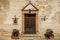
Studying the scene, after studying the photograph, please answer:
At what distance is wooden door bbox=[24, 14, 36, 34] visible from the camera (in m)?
16.1

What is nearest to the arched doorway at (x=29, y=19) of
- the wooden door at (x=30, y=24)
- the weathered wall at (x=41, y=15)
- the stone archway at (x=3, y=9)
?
the wooden door at (x=30, y=24)

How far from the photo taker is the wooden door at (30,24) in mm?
16125

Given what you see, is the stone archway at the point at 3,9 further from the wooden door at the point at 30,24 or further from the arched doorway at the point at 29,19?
the wooden door at the point at 30,24

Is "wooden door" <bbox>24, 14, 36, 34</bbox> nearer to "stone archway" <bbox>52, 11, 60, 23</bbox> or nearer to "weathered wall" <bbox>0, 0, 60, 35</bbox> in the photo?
"weathered wall" <bbox>0, 0, 60, 35</bbox>

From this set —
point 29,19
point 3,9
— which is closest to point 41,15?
point 29,19

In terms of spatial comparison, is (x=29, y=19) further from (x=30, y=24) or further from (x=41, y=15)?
(x=41, y=15)

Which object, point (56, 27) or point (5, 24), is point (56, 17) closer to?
point (56, 27)

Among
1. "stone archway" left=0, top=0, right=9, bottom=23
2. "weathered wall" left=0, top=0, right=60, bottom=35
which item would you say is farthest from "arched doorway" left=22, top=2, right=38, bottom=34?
"stone archway" left=0, top=0, right=9, bottom=23

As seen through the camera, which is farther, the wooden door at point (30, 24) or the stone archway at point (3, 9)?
the wooden door at point (30, 24)

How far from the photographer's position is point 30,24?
16156mm

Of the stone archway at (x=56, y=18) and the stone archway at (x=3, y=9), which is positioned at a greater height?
the stone archway at (x=3, y=9)

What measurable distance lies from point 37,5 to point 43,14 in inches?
28.2

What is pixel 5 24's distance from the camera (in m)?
16.0

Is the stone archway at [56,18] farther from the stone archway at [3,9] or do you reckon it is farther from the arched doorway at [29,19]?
the stone archway at [3,9]
